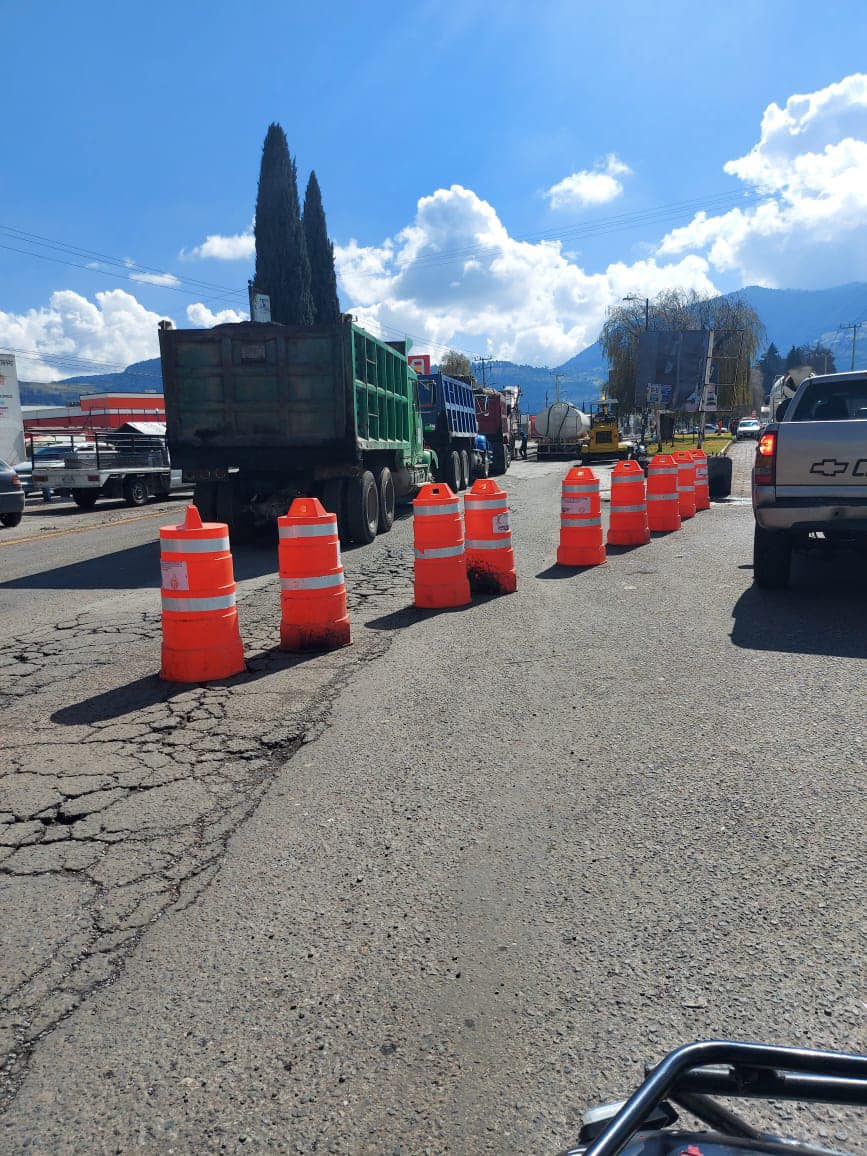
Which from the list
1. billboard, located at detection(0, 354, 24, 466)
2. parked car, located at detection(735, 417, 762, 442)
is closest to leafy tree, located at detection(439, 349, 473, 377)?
parked car, located at detection(735, 417, 762, 442)

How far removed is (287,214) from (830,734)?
198 feet

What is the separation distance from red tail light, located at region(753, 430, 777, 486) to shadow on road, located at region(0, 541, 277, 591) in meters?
5.71

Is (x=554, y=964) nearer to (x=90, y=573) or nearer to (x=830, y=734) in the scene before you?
(x=830, y=734)

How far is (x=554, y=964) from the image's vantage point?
2652 millimetres

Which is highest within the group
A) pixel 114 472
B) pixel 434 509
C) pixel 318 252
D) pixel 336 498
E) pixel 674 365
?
pixel 318 252

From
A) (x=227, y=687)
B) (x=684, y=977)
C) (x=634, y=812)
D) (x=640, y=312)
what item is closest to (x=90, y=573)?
(x=227, y=687)

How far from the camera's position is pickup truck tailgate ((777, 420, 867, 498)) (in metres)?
7.37

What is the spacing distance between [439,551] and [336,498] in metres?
4.67

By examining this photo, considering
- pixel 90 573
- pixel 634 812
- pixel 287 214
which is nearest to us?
pixel 634 812

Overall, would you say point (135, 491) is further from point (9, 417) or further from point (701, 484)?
point (701, 484)

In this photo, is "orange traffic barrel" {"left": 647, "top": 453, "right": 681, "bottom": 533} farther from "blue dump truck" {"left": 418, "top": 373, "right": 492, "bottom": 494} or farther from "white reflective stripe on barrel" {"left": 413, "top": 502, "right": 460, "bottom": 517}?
"blue dump truck" {"left": 418, "top": 373, "right": 492, "bottom": 494}

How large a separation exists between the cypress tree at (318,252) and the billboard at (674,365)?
2242cm

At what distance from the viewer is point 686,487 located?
15.8 m

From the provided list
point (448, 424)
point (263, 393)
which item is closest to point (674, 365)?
point (448, 424)
